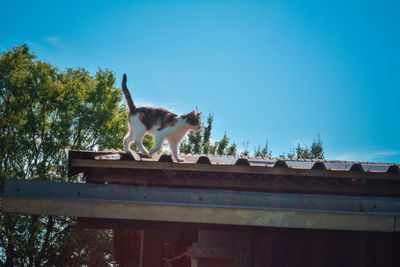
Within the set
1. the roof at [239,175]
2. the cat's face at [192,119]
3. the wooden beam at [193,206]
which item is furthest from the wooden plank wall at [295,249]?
the cat's face at [192,119]

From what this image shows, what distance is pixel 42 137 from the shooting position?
17.9 metres

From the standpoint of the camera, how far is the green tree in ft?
54.5

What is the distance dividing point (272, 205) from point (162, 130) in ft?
6.61

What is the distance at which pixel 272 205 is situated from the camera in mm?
2881

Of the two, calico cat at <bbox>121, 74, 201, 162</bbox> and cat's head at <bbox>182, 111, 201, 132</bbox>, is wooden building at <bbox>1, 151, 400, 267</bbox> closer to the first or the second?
calico cat at <bbox>121, 74, 201, 162</bbox>

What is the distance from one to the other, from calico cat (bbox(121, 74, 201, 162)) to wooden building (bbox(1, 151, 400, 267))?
39cm

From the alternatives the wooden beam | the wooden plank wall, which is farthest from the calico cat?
the wooden beam

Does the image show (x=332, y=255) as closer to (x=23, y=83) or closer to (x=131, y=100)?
(x=131, y=100)

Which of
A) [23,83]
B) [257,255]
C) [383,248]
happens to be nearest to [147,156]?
[257,255]

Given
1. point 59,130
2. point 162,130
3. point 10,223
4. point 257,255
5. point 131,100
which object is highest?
point 59,130

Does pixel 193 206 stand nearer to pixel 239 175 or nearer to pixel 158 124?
pixel 239 175

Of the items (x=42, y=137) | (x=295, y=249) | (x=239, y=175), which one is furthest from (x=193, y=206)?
(x=42, y=137)

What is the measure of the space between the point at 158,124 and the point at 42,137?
1614cm

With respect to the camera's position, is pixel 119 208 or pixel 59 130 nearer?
pixel 119 208
